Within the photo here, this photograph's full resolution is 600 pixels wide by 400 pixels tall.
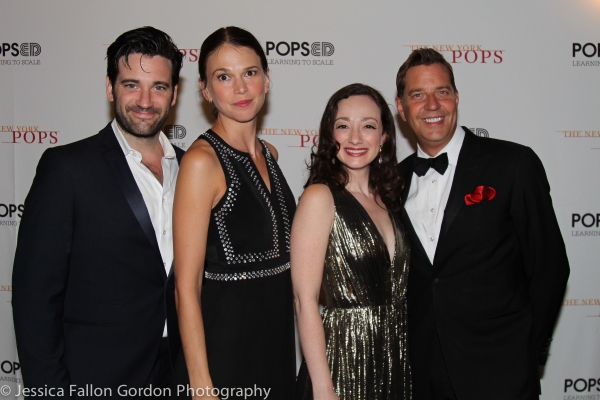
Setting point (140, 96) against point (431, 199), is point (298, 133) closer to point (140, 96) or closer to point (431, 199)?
point (431, 199)

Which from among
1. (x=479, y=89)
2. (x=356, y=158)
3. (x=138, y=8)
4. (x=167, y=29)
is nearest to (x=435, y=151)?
(x=356, y=158)

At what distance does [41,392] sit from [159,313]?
0.45m

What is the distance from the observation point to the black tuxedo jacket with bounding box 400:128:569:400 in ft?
6.63

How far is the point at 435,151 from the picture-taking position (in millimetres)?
2301

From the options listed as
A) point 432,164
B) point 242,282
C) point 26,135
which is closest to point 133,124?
point 242,282

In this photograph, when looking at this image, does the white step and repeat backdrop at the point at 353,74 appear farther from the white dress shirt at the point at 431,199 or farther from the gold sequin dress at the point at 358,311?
the gold sequin dress at the point at 358,311

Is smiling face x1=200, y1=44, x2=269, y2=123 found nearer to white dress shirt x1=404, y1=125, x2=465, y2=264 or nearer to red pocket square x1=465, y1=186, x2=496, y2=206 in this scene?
white dress shirt x1=404, y1=125, x2=465, y2=264

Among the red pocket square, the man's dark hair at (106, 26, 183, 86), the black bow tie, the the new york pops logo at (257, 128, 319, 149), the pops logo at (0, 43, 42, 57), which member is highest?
the pops logo at (0, 43, 42, 57)

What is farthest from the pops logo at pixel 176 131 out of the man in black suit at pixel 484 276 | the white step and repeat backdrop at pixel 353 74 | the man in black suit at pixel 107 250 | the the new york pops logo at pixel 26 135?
the man in black suit at pixel 484 276

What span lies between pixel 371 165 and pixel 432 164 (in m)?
0.26

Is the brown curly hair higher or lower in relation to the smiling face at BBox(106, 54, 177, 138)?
lower

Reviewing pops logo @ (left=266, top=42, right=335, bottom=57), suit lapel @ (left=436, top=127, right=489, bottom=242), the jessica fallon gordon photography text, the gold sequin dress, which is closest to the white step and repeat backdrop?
pops logo @ (left=266, top=42, right=335, bottom=57)

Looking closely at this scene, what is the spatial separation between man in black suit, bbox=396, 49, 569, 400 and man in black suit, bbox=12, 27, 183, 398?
104 centimetres

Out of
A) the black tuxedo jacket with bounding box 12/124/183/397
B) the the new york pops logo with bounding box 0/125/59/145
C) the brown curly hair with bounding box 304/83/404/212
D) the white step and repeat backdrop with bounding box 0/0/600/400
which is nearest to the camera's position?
the black tuxedo jacket with bounding box 12/124/183/397
